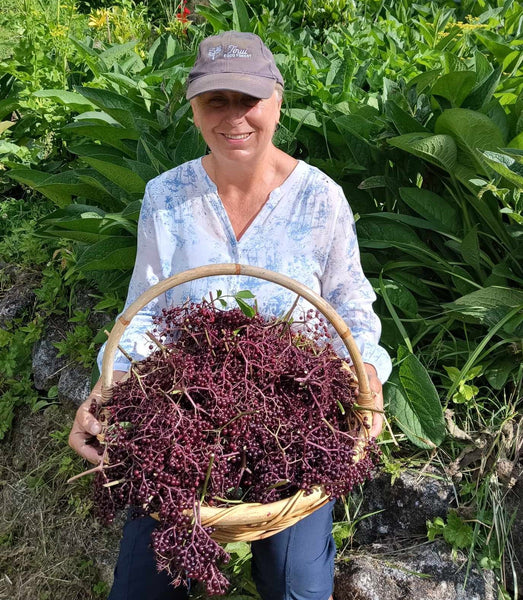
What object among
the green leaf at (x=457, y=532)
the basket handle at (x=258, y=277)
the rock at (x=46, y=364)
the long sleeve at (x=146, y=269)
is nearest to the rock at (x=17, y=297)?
the rock at (x=46, y=364)

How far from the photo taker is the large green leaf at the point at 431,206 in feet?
7.93

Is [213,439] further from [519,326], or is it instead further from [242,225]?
[519,326]

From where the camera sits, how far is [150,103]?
304cm

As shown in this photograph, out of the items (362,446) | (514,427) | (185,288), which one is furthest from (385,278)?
(362,446)

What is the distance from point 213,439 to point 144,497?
195mm

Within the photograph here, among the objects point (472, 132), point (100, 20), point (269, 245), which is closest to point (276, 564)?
point (269, 245)

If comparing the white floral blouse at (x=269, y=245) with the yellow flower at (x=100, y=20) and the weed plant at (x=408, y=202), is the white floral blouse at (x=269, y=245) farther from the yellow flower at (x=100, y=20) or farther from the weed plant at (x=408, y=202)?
the yellow flower at (x=100, y=20)

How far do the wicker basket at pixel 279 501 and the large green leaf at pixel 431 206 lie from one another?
0.94m

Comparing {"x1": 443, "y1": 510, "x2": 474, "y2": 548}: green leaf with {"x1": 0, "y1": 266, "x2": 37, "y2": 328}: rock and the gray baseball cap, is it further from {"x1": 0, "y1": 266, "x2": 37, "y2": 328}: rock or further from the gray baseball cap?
{"x1": 0, "y1": 266, "x2": 37, "y2": 328}: rock

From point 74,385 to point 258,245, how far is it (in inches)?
45.9

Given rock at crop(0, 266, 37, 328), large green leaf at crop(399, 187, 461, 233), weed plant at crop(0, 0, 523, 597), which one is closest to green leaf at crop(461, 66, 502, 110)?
weed plant at crop(0, 0, 523, 597)

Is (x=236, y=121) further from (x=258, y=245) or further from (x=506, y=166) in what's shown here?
(x=506, y=166)

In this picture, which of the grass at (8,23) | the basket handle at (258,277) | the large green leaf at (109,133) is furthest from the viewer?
the grass at (8,23)

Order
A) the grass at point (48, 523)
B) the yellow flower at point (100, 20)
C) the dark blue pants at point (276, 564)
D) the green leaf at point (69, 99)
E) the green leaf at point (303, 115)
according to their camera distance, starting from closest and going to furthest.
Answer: the dark blue pants at point (276, 564)
the grass at point (48, 523)
the green leaf at point (303, 115)
the green leaf at point (69, 99)
the yellow flower at point (100, 20)
